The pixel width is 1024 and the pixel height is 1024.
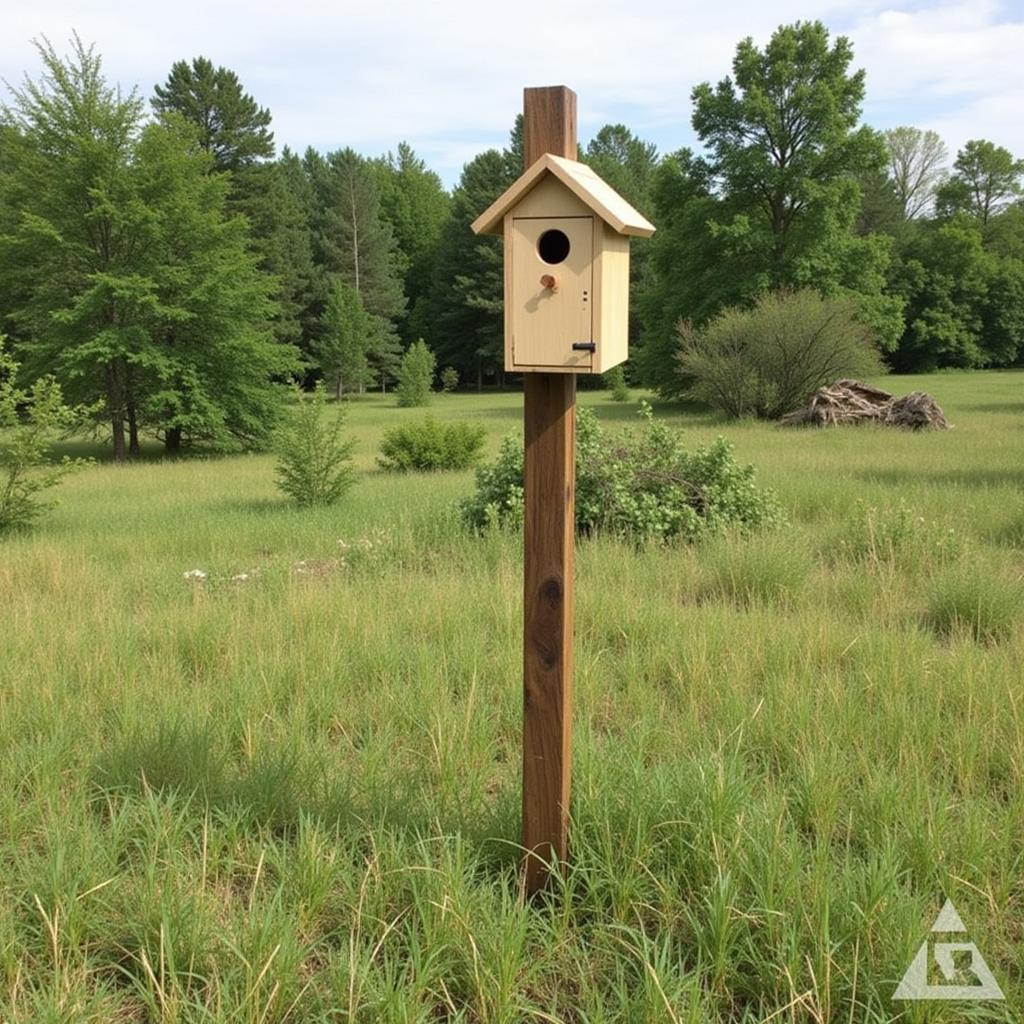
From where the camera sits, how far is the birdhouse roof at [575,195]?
2811 mm

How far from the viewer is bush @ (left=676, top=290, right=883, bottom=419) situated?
2545 centimetres

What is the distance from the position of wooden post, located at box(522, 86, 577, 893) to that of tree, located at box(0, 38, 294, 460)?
2006cm

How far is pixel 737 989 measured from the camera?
2684 mm

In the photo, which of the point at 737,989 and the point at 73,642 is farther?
the point at 73,642

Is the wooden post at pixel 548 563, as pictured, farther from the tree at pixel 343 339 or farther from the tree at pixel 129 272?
the tree at pixel 343 339

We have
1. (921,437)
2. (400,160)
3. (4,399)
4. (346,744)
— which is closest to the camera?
(346,744)

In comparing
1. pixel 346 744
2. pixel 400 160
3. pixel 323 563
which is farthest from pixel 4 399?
pixel 400 160

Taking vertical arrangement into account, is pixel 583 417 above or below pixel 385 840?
above

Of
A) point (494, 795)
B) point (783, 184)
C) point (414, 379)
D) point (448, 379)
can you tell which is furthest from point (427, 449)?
point (448, 379)

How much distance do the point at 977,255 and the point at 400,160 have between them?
44.9 metres

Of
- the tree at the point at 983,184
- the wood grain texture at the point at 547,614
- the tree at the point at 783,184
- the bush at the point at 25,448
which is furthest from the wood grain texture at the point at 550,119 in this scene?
the tree at the point at 983,184

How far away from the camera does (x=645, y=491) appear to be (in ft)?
29.9

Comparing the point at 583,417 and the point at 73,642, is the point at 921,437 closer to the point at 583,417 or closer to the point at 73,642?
the point at 583,417

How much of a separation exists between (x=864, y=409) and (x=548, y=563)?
2234 cm
